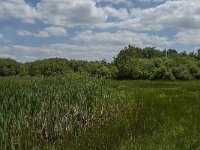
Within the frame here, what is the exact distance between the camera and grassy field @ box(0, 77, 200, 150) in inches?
431

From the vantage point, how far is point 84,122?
564 inches

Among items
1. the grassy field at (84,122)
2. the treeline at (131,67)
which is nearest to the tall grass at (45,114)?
the grassy field at (84,122)

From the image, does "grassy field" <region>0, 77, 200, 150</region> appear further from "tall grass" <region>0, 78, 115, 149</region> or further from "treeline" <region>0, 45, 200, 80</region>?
"treeline" <region>0, 45, 200, 80</region>

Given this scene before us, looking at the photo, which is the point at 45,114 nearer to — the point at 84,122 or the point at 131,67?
the point at 84,122

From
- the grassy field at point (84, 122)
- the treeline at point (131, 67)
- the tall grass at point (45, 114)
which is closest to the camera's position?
the tall grass at point (45, 114)

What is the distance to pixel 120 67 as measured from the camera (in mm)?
77375

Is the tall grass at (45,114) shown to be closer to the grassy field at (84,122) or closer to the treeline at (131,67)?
the grassy field at (84,122)

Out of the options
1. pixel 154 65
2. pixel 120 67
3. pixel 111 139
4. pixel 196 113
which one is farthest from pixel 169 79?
pixel 111 139

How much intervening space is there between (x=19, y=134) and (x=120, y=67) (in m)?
66.9

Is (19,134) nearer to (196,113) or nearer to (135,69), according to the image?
(196,113)

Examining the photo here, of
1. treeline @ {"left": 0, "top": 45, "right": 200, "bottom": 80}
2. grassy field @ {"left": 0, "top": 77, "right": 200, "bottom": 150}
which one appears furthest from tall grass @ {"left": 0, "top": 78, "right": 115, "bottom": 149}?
treeline @ {"left": 0, "top": 45, "right": 200, "bottom": 80}

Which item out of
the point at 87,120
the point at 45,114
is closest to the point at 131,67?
the point at 87,120

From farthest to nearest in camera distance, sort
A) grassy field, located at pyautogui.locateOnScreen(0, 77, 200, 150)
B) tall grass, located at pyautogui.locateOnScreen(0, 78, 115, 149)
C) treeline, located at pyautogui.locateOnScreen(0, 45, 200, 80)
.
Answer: treeline, located at pyautogui.locateOnScreen(0, 45, 200, 80) → grassy field, located at pyautogui.locateOnScreen(0, 77, 200, 150) → tall grass, located at pyautogui.locateOnScreen(0, 78, 115, 149)

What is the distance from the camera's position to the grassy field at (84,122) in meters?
10.9
